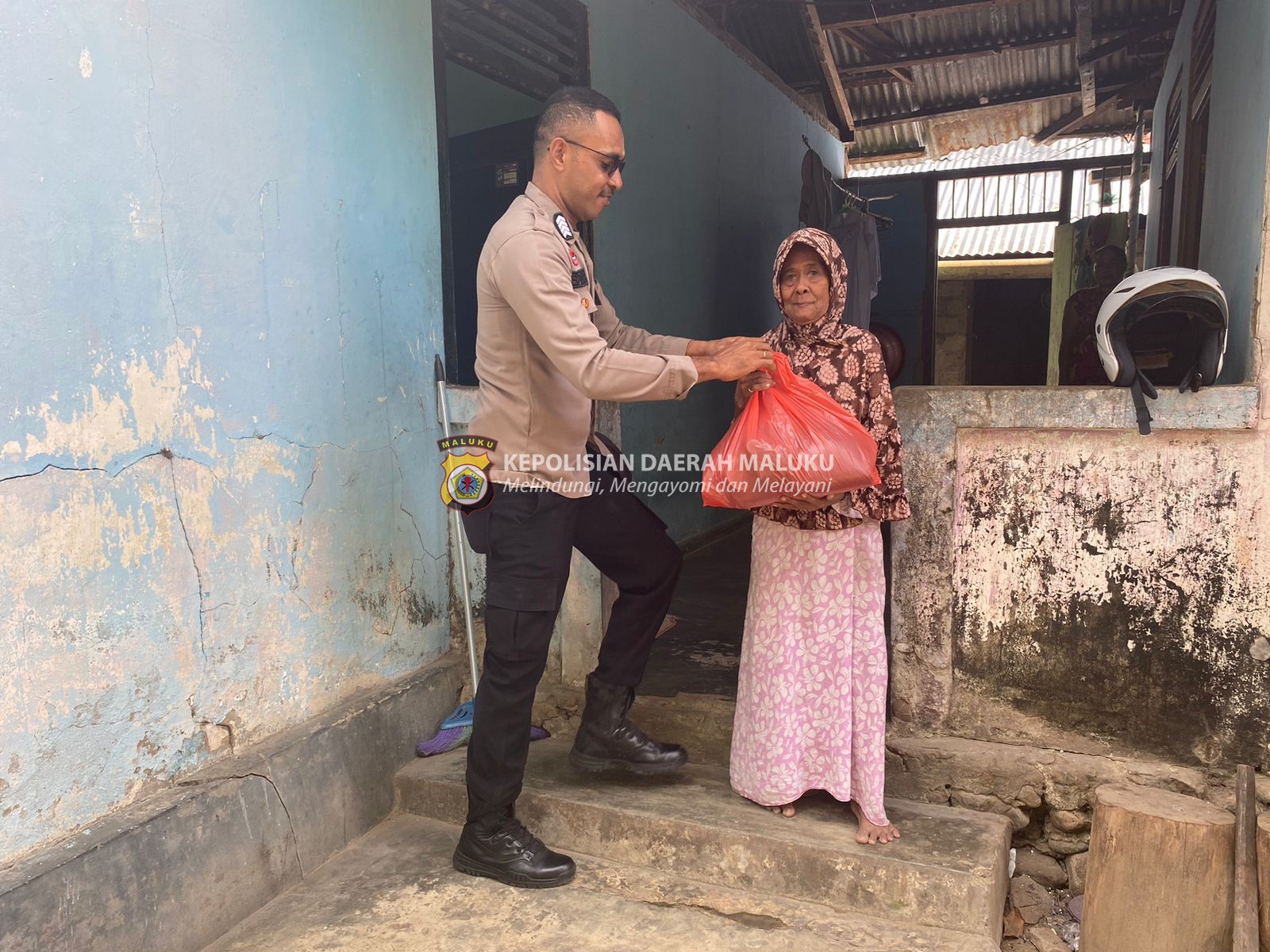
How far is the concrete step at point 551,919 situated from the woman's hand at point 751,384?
4.59 feet

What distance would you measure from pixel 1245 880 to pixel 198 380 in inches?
116

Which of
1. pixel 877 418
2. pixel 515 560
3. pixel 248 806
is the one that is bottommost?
pixel 248 806

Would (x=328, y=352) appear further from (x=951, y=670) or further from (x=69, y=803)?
(x=951, y=670)

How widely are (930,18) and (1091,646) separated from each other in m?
5.44

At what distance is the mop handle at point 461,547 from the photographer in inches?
124

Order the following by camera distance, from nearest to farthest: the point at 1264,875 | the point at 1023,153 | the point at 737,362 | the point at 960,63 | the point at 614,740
Answer: the point at 1264,875, the point at 737,362, the point at 614,740, the point at 960,63, the point at 1023,153

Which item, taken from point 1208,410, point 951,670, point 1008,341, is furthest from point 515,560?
point 1008,341

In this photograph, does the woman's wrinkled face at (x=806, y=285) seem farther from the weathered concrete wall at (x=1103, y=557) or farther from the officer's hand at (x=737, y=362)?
the weathered concrete wall at (x=1103, y=557)

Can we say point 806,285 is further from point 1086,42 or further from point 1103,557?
point 1086,42

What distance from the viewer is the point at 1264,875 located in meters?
2.16

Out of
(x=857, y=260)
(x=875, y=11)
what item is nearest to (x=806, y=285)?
(x=875, y=11)

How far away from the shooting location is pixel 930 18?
641 centimetres

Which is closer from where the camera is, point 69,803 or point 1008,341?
point 69,803

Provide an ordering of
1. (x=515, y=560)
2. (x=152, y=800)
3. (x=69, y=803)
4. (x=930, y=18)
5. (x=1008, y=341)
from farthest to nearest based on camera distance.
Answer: (x=1008, y=341) → (x=930, y=18) → (x=515, y=560) → (x=152, y=800) → (x=69, y=803)
